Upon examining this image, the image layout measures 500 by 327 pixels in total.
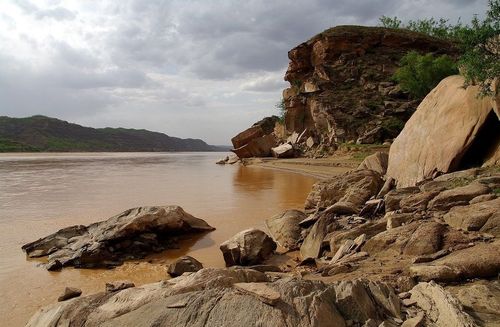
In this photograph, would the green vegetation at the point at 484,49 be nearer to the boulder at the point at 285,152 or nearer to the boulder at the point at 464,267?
the boulder at the point at 464,267

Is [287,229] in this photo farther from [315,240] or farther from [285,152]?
[285,152]

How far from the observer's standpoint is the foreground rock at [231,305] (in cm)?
393

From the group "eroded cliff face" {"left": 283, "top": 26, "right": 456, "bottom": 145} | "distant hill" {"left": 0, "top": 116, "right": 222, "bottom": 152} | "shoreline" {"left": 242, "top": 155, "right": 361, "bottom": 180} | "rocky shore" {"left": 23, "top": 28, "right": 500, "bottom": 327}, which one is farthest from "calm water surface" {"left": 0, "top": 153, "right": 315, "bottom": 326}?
"distant hill" {"left": 0, "top": 116, "right": 222, "bottom": 152}

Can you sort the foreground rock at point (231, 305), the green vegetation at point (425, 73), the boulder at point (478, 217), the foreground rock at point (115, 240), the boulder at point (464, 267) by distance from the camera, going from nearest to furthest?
the foreground rock at point (231, 305), the boulder at point (464, 267), the boulder at point (478, 217), the foreground rock at point (115, 240), the green vegetation at point (425, 73)

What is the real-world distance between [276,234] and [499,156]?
6462 millimetres

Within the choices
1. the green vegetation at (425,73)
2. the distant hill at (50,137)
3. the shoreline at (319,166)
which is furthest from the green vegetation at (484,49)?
the distant hill at (50,137)

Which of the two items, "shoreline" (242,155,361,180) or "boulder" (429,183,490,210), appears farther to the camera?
"shoreline" (242,155,361,180)

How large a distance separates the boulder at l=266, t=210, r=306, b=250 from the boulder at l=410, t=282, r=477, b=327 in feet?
16.8

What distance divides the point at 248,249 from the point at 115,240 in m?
3.77

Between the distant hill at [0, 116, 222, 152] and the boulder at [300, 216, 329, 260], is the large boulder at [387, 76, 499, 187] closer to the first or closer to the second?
the boulder at [300, 216, 329, 260]

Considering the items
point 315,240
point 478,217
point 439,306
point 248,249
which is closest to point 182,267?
point 248,249

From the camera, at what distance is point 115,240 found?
945 cm

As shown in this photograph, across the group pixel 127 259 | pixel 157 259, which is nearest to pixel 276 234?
pixel 157 259

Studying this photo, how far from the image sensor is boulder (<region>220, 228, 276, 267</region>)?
27.2 feet
